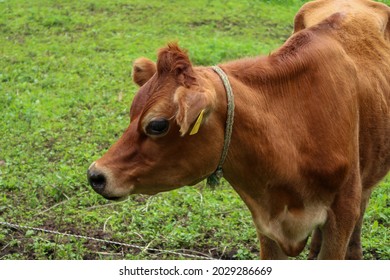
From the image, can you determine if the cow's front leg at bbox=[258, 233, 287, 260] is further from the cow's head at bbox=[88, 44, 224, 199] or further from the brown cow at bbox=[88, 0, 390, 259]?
the cow's head at bbox=[88, 44, 224, 199]

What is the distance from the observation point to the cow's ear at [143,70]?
416 centimetres

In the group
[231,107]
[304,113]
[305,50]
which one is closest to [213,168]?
[231,107]

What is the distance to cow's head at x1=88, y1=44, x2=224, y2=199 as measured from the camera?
12.1 feet

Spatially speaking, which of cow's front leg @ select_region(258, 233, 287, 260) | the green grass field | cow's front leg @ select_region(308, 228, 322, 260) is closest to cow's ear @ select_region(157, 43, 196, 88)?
the green grass field

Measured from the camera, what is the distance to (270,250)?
4.65 meters

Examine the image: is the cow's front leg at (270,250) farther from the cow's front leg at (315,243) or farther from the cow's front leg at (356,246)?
the cow's front leg at (356,246)

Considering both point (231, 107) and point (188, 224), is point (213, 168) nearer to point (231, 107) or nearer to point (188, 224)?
point (231, 107)

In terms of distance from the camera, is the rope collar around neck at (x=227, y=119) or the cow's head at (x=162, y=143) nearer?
the cow's head at (x=162, y=143)

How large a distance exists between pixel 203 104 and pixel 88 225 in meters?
2.76

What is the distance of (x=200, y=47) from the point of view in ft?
35.3

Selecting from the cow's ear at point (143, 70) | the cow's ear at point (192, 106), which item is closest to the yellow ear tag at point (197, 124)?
the cow's ear at point (192, 106)

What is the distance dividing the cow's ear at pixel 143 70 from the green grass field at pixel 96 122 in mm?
782

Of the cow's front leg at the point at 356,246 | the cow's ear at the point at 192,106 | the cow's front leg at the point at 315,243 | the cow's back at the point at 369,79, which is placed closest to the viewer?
the cow's ear at the point at 192,106

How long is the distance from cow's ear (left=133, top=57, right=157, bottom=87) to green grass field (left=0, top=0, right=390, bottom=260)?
782mm
